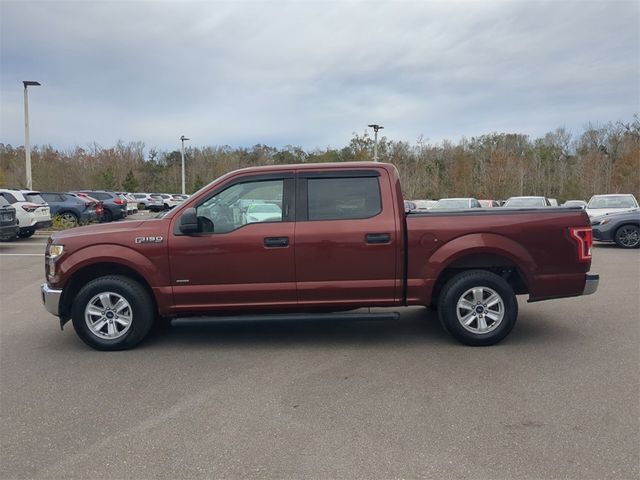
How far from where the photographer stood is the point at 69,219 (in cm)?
2050

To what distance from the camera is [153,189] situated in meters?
61.9

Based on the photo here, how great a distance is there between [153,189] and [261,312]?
60.1 metres

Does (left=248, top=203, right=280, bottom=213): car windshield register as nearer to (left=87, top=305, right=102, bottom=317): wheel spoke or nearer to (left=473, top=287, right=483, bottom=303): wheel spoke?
(left=87, top=305, right=102, bottom=317): wheel spoke

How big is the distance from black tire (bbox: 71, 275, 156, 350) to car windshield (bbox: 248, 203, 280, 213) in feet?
4.69

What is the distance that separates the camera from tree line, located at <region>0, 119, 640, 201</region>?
127 feet

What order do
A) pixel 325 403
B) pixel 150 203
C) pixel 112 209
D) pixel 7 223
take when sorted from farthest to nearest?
pixel 150 203, pixel 112 209, pixel 7 223, pixel 325 403

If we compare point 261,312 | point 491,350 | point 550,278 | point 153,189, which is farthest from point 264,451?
point 153,189

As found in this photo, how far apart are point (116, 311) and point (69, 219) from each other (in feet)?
56.1

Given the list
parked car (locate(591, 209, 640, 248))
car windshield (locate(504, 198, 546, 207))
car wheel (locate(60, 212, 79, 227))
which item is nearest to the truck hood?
parked car (locate(591, 209, 640, 248))

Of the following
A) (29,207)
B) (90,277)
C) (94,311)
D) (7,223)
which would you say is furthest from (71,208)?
(94,311)

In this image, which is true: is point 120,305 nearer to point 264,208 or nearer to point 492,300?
point 264,208

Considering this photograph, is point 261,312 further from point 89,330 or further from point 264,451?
point 264,451

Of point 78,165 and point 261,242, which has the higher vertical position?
point 78,165

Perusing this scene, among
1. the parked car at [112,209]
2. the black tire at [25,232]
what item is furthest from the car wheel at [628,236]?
the parked car at [112,209]
